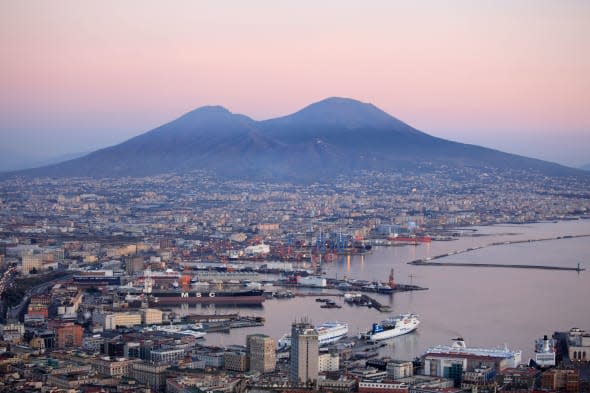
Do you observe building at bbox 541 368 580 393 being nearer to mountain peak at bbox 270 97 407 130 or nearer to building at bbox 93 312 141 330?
building at bbox 93 312 141 330

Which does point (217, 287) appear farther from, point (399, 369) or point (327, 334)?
point (399, 369)

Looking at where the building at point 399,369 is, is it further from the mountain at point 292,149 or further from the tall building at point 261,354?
the mountain at point 292,149

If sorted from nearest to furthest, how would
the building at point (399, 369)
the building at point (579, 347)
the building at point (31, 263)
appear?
1. the building at point (399, 369)
2. the building at point (579, 347)
3. the building at point (31, 263)

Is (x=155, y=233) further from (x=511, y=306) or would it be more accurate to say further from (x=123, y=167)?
(x=123, y=167)

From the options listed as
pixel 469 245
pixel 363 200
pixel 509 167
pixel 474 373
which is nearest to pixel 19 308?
pixel 474 373

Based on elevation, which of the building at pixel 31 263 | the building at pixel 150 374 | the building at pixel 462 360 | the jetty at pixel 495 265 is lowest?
the building at pixel 150 374

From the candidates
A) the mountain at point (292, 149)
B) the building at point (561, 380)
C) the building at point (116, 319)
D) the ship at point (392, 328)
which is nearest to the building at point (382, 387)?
the building at point (561, 380)
